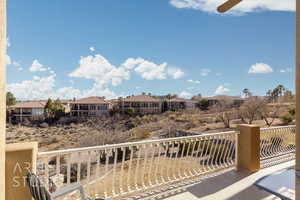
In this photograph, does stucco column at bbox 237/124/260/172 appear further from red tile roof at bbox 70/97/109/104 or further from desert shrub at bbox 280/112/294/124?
red tile roof at bbox 70/97/109/104

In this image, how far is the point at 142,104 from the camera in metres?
24.0

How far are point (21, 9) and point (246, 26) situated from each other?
64.9 ft

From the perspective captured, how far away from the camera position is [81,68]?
2836cm

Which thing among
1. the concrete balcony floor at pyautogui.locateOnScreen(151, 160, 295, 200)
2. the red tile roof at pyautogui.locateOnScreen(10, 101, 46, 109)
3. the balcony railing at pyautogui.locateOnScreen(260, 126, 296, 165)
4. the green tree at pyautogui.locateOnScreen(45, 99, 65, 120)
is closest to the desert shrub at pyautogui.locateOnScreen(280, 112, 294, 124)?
the balcony railing at pyautogui.locateOnScreen(260, 126, 296, 165)

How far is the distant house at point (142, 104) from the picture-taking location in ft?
75.9

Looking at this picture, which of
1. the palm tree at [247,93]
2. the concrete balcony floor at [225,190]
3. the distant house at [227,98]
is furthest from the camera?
the palm tree at [247,93]

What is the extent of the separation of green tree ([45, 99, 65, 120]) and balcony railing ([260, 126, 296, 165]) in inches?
772

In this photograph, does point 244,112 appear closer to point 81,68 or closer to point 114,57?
point 114,57

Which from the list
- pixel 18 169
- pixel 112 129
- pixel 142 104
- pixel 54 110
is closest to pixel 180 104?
pixel 142 104

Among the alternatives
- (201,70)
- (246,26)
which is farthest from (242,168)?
(201,70)

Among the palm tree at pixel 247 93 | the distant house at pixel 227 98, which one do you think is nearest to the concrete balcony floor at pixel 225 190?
the distant house at pixel 227 98

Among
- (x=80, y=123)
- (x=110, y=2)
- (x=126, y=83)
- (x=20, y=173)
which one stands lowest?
(x=80, y=123)

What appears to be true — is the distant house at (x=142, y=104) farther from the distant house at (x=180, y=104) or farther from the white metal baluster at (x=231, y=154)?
the white metal baluster at (x=231, y=154)

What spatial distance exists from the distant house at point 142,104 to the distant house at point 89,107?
2206 millimetres
